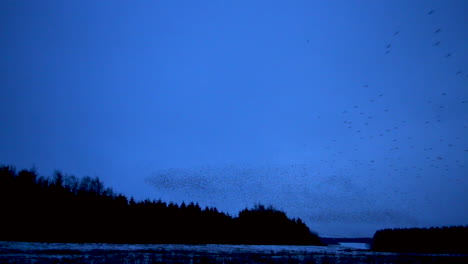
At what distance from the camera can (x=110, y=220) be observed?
7906cm

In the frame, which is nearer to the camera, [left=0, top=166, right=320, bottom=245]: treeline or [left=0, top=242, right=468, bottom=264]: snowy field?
[left=0, top=242, right=468, bottom=264]: snowy field

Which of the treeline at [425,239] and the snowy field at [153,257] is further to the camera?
the treeline at [425,239]

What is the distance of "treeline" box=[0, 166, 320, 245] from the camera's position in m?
62.0

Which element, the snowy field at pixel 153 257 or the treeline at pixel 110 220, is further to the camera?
the treeline at pixel 110 220

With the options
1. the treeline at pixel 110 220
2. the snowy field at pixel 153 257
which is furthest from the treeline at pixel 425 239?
the snowy field at pixel 153 257

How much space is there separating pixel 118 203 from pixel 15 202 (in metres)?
26.7

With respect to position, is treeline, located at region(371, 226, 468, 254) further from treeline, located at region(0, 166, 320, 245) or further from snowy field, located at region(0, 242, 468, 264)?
snowy field, located at region(0, 242, 468, 264)

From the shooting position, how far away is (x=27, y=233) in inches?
2197

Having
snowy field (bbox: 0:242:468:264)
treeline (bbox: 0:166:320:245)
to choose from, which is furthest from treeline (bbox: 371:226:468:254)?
snowy field (bbox: 0:242:468:264)

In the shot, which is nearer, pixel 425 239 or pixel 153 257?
pixel 153 257

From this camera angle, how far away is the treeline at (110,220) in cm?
6197

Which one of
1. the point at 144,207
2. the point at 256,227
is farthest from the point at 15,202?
the point at 256,227

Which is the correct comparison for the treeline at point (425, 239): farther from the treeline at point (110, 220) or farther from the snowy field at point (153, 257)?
the snowy field at point (153, 257)

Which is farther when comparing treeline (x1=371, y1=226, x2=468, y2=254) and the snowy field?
treeline (x1=371, y1=226, x2=468, y2=254)
